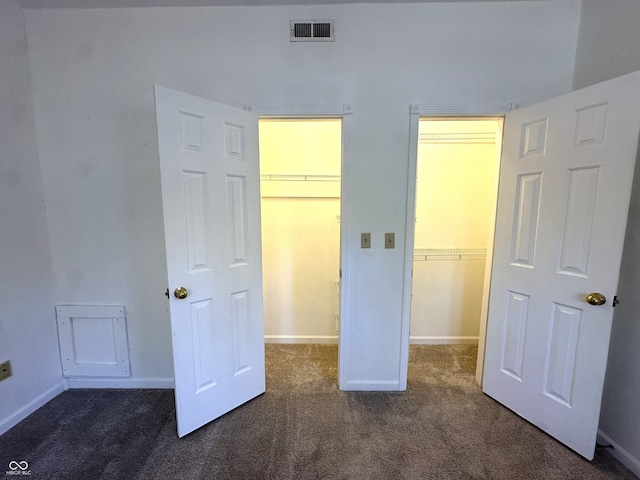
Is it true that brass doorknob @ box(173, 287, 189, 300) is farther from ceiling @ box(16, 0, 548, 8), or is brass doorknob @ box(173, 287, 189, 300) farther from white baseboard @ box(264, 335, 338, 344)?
→ ceiling @ box(16, 0, 548, 8)

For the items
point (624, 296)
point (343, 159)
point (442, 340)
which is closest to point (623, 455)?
point (624, 296)

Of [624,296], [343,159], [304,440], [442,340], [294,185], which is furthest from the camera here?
[442,340]

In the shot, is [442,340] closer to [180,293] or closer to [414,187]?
[414,187]

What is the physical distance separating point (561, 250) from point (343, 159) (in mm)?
1428

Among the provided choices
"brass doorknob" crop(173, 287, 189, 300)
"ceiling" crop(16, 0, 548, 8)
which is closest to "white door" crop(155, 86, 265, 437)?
"brass doorknob" crop(173, 287, 189, 300)

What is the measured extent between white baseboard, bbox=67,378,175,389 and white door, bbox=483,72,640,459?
8.40 feet

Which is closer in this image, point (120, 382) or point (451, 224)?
point (120, 382)

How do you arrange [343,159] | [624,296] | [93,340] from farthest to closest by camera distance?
1. [93,340]
2. [343,159]
3. [624,296]

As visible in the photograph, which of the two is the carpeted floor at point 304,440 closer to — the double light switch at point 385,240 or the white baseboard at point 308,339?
the white baseboard at point 308,339

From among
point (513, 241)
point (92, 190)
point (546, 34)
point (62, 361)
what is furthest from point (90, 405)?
point (546, 34)

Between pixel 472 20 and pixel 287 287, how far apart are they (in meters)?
2.57

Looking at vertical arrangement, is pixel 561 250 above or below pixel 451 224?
below

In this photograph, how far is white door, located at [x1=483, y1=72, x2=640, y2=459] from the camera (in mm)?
1280

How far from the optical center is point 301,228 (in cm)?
258
